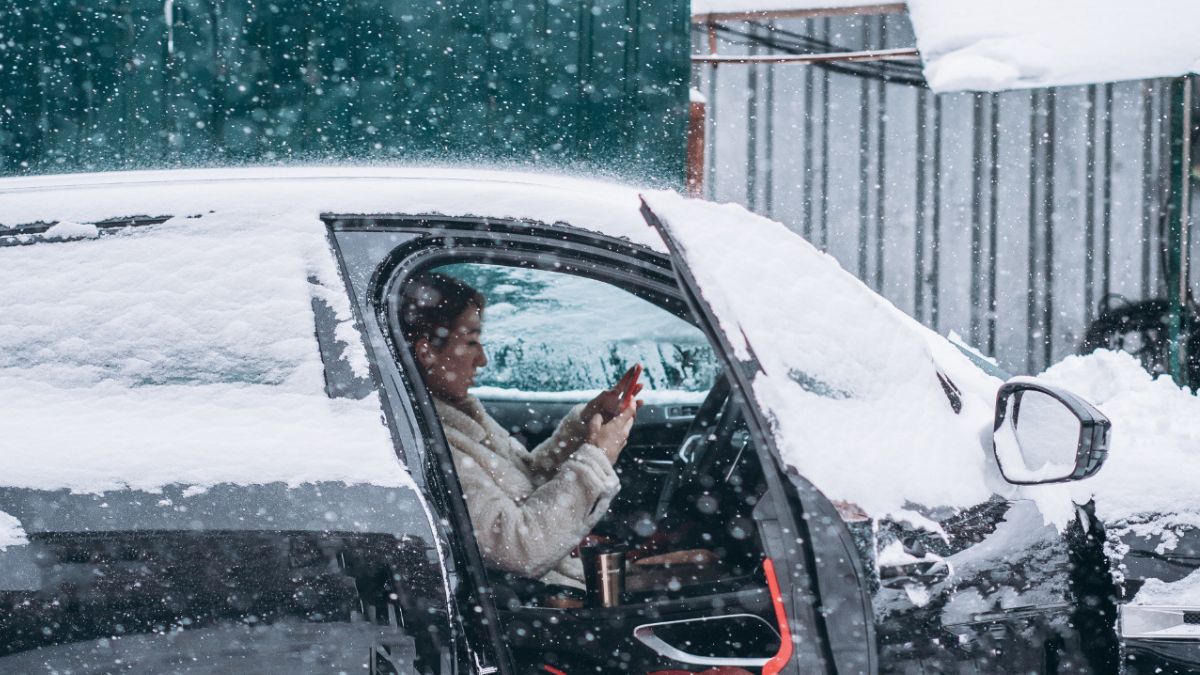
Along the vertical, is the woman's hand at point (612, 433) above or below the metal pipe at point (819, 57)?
below

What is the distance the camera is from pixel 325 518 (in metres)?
1.69

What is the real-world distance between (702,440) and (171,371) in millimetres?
1590

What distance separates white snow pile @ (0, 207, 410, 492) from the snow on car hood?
59 cm

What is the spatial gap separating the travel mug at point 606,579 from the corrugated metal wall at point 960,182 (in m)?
4.85

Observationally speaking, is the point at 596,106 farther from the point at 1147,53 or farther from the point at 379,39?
the point at 1147,53

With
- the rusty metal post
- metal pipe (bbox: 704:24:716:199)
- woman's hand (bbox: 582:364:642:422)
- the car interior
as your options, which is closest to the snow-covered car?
the car interior

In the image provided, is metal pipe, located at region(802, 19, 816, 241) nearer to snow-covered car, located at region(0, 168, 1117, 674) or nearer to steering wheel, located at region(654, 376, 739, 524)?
steering wheel, located at region(654, 376, 739, 524)

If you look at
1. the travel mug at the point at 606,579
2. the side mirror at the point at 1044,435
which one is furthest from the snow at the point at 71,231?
the side mirror at the point at 1044,435

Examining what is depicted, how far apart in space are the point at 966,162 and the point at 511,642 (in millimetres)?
5651

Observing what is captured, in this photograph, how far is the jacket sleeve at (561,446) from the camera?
9.87 feet

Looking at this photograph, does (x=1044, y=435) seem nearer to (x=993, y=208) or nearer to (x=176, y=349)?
(x=176, y=349)

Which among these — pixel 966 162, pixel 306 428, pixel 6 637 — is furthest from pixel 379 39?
pixel 966 162

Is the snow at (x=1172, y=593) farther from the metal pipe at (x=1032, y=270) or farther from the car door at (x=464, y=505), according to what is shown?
the metal pipe at (x=1032, y=270)

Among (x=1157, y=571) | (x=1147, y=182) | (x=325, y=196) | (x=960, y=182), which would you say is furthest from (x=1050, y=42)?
(x=325, y=196)
